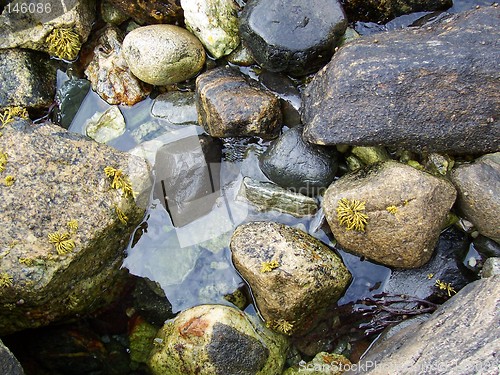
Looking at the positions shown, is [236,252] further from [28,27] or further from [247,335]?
[28,27]

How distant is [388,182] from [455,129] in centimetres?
77

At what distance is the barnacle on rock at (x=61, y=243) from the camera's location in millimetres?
4324

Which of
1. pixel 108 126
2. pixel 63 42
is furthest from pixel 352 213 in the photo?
pixel 63 42

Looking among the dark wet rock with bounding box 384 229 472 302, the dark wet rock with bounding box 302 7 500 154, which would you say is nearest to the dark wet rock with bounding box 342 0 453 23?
the dark wet rock with bounding box 302 7 500 154

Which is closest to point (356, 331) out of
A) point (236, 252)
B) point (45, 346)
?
point (236, 252)

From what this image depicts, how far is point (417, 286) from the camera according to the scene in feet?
15.7

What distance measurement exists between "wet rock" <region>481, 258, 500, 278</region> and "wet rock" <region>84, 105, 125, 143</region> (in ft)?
12.6

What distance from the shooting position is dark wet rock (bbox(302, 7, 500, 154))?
13.8ft

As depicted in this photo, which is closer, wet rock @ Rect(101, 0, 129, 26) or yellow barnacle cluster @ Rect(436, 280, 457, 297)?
yellow barnacle cluster @ Rect(436, 280, 457, 297)

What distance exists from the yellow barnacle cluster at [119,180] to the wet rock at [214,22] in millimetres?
1572

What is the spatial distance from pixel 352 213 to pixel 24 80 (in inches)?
143

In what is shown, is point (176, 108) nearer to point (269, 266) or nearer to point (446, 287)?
point (269, 266)

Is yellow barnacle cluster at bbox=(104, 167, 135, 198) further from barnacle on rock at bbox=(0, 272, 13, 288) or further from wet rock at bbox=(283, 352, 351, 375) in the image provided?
wet rock at bbox=(283, 352, 351, 375)

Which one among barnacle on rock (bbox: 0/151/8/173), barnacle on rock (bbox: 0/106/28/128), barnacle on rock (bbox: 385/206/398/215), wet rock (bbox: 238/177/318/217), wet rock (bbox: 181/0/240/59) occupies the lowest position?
wet rock (bbox: 238/177/318/217)
